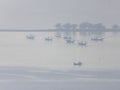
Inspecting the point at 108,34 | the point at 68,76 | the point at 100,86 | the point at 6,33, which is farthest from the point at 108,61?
the point at 6,33

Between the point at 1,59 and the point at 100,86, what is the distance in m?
3.41

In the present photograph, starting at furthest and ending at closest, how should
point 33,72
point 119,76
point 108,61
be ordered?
1. point 108,61
2. point 33,72
3. point 119,76

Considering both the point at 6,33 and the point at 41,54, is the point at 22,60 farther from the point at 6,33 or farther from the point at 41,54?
the point at 6,33

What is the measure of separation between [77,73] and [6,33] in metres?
11.3

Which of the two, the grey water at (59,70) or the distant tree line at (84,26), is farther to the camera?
the distant tree line at (84,26)

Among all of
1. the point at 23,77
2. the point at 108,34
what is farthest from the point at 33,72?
the point at 108,34

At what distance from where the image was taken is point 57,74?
22.6 feet

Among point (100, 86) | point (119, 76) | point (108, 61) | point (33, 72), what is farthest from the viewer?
point (108, 61)

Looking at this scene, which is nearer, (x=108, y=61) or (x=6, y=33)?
(x=108, y=61)

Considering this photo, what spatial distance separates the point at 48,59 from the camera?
28.7 feet

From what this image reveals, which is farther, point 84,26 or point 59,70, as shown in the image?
point 84,26

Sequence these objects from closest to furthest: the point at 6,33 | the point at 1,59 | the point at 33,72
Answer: the point at 33,72 → the point at 1,59 → the point at 6,33

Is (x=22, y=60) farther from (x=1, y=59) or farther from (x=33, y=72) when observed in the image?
(x=33, y=72)

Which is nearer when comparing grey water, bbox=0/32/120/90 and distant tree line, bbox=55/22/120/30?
grey water, bbox=0/32/120/90
